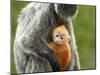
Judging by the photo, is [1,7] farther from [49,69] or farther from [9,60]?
[49,69]

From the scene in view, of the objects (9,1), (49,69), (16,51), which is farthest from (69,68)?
(9,1)

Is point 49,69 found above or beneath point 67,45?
beneath

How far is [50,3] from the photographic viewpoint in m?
2.85

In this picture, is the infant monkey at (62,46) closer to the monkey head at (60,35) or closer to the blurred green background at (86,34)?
the monkey head at (60,35)

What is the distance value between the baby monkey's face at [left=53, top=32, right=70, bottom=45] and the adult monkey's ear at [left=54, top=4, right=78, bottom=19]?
22cm

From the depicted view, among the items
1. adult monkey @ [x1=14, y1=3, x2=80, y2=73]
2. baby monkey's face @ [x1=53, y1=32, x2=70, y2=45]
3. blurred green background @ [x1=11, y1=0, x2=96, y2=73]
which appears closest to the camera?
adult monkey @ [x1=14, y1=3, x2=80, y2=73]

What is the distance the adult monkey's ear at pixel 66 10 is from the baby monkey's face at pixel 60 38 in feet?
0.74

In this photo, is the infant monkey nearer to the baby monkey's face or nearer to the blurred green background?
the baby monkey's face

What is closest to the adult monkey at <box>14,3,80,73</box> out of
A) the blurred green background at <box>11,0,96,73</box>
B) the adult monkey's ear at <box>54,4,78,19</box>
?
the adult monkey's ear at <box>54,4,78,19</box>

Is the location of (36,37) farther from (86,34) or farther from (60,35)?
(86,34)

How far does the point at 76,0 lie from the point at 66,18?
0.28 meters

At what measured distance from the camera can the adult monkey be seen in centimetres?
271

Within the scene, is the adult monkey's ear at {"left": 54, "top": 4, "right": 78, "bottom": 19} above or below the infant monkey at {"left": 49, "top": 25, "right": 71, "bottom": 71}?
above

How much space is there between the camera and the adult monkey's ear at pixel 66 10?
288 centimetres
